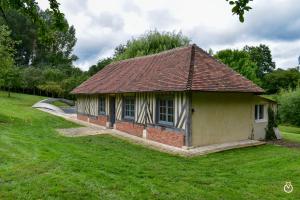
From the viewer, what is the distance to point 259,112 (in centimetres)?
1424

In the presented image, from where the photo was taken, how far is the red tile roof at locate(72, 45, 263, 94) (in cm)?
1164

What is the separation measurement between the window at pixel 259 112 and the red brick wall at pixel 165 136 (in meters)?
4.50

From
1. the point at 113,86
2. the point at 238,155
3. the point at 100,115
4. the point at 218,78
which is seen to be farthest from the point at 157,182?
the point at 100,115

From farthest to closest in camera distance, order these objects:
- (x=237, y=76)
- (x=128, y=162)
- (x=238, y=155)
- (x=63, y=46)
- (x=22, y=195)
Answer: (x=63, y=46), (x=237, y=76), (x=238, y=155), (x=128, y=162), (x=22, y=195)

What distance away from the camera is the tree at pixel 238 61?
4262cm

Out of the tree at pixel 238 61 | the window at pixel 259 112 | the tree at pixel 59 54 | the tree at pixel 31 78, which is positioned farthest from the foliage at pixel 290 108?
the tree at pixel 59 54

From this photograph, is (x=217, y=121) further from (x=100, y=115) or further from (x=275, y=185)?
(x=100, y=115)

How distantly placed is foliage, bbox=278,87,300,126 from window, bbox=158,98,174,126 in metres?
19.3

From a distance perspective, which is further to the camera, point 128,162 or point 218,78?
point 218,78

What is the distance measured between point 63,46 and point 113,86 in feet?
164

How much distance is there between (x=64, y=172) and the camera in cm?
686

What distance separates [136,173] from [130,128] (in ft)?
25.3

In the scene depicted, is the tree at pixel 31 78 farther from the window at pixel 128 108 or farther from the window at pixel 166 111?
the window at pixel 166 111

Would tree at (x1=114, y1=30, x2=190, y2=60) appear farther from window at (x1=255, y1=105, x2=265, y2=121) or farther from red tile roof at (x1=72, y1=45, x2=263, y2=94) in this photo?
window at (x1=255, y1=105, x2=265, y2=121)
